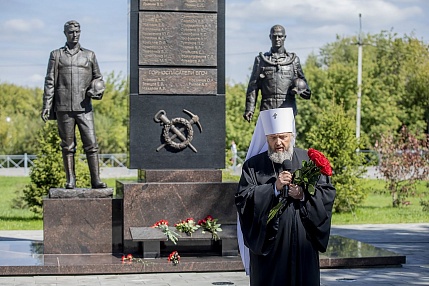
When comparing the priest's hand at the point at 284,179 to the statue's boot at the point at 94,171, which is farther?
the statue's boot at the point at 94,171

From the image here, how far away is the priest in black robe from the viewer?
21.0ft

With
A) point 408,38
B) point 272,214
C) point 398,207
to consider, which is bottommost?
point 398,207

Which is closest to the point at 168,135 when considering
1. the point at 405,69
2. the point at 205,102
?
the point at 205,102

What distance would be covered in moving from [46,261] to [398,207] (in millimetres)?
14210

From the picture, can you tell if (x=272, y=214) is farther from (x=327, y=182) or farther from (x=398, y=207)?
(x=398, y=207)

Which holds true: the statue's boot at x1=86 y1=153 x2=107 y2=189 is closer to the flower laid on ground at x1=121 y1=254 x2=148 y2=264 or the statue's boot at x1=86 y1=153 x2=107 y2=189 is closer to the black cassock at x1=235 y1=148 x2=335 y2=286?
the flower laid on ground at x1=121 y1=254 x2=148 y2=264

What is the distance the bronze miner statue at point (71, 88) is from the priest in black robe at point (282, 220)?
18.5 ft

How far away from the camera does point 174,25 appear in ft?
39.6

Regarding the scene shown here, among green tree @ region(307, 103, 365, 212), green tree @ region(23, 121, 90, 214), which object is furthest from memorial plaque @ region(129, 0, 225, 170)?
green tree @ region(307, 103, 365, 212)

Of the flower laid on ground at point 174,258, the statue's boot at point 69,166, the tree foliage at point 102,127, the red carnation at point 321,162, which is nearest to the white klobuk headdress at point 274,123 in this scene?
the red carnation at point 321,162

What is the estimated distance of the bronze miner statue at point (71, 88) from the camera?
11.8m

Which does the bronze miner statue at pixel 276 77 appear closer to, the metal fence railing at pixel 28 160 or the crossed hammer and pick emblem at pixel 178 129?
the crossed hammer and pick emblem at pixel 178 129

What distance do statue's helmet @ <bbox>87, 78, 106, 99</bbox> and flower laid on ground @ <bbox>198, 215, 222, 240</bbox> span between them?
2.18 meters

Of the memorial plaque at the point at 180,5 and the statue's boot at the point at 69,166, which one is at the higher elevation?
the memorial plaque at the point at 180,5
